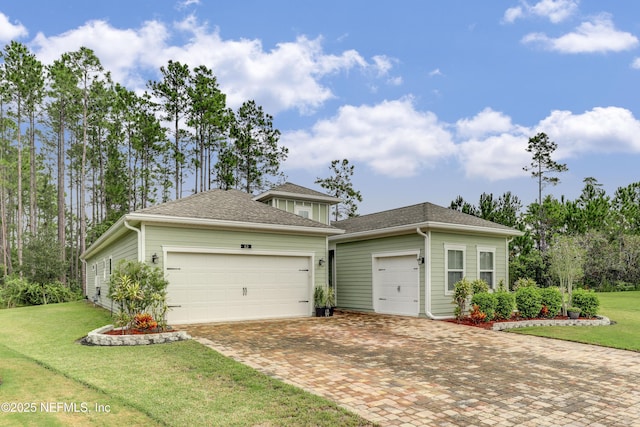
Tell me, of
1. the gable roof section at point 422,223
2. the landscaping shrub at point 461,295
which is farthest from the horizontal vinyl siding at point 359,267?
the landscaping shrub at point 461,295

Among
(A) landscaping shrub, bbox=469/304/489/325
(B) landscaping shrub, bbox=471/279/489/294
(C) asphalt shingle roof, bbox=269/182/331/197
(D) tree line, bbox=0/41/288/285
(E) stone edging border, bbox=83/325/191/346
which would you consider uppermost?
(D) tree line, bbox=0/41/288/285

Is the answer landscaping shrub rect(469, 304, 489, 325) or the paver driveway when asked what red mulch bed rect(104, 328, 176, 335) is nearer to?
the paver driveway

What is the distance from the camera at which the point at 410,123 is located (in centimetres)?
2100

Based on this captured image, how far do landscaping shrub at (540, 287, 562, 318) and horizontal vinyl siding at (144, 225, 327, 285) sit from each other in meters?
6.38

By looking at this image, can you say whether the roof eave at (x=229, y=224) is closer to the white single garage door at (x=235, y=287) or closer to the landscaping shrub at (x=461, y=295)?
the white single garage door at (x=235, y=287)

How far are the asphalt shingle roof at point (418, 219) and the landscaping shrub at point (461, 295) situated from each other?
6.27 ft

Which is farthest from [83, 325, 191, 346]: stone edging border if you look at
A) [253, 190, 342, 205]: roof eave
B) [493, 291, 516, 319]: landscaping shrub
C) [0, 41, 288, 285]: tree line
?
[0, 41, 288, 285]: tree line

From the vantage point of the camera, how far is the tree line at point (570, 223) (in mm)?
25875

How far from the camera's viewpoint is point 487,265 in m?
14.4

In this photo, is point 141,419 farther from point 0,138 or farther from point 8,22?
point 0,138

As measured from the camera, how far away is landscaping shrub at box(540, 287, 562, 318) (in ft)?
40.4

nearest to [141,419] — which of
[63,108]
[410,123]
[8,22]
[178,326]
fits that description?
[178,326]

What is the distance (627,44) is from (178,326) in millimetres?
17653

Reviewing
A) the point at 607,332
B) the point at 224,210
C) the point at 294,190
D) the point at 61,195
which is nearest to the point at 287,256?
the point at 224,210
